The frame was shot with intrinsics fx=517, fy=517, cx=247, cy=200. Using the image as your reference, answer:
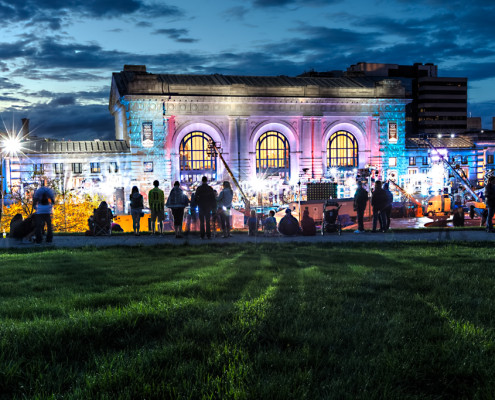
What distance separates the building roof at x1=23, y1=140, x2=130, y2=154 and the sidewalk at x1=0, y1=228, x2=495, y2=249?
32243mm

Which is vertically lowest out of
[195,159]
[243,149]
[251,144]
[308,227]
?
[308,227]

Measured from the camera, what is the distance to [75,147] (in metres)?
47.9

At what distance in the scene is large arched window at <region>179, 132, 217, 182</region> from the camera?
50.5 metres

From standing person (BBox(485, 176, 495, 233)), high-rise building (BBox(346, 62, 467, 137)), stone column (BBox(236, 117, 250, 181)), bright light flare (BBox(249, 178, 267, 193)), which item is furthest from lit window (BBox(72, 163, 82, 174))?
high-rise building (BBox(346, 62, 467, 137))

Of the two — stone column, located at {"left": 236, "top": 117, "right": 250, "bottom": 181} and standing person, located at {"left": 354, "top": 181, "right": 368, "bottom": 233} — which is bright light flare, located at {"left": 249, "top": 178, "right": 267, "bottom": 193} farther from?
standing person, located at {"left": 354, "top": 181, "right": 368, "bottom": 233}

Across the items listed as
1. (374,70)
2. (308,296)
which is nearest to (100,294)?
(308,296)

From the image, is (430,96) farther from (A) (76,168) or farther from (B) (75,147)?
(A) (76,168)

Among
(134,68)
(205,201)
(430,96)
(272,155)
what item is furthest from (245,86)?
(430,96)

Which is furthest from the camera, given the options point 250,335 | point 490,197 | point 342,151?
point 342,151

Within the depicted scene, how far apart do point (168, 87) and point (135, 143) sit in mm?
6066

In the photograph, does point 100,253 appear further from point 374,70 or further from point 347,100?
point 374,70

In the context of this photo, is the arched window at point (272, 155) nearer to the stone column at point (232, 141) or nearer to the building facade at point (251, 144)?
the building facade at point (251, 144)

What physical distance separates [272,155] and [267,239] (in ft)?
123

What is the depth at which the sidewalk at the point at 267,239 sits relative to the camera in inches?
560
